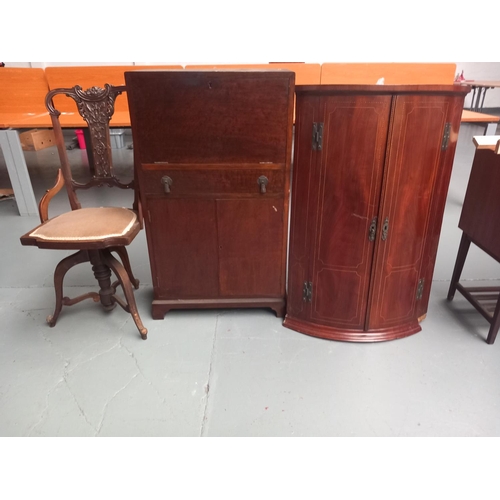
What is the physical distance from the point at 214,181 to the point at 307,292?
0.71 meters

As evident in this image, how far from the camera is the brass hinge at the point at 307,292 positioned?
1.87 m

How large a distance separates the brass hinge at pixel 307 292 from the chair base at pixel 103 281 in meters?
0.82

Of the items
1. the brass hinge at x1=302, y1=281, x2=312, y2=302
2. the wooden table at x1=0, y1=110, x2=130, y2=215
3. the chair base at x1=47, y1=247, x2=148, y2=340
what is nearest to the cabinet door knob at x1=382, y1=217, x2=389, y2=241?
the brass hinge at x1=302, y1=281, x2=312, y2=302

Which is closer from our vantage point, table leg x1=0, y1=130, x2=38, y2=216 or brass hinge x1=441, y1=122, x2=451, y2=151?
brass hinge x1=441, y1=122, x2=451, y2=151

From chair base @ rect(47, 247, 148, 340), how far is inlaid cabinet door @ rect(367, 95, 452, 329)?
1.18 meters

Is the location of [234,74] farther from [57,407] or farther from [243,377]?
[57,407]

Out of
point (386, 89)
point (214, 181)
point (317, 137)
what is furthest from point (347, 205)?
point (214, 181)

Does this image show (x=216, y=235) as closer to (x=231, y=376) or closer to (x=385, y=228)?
(x=231, y=376)

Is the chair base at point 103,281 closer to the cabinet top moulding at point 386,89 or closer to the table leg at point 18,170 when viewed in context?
the cabinet top moulding at point 386,89

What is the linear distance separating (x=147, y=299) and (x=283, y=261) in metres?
0.88

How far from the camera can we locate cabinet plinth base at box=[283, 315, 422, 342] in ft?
6.13

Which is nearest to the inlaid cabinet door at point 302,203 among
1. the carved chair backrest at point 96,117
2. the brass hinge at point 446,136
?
the brass hinge at point 446,136

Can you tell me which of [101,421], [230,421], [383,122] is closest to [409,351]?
[230,421]

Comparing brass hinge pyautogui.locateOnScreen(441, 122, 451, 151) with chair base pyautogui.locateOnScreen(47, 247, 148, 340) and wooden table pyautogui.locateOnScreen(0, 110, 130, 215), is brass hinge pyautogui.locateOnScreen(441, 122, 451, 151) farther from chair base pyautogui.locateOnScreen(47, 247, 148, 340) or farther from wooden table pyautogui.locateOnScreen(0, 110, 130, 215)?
wooden table pyautogui.locateOnScreen(0, 110, 130, 215)
